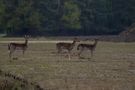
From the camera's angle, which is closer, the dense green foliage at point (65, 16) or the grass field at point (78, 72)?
the grass field at point (78, 72)

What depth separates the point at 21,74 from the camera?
70.4 feet

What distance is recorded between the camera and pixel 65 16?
7412 centimetres

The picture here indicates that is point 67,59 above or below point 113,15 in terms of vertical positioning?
below

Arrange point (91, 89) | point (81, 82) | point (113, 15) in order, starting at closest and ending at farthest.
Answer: point (91, 89), point (81, 82), point (113, 15)

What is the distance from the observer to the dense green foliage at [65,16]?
236ft

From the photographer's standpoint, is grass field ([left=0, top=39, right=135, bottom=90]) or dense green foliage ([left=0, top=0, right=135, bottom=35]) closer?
grass field ([left=0, top=39, right=135, bottom=90])

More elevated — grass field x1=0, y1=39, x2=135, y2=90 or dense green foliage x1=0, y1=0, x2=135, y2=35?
dense green foliage x1=0, y1=0, x2=135, y2=35

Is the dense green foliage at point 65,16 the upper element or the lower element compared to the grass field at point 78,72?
upper

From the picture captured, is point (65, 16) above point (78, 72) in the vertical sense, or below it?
above

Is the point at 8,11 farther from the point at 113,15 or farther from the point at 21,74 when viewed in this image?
the point at 21,74

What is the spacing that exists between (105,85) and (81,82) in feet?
3.92

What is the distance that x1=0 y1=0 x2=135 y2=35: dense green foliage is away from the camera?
236 ft

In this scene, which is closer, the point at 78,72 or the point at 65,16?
the point at 78,72

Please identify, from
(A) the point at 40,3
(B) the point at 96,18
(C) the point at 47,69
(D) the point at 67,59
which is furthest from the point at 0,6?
(C) the point at 47,69
